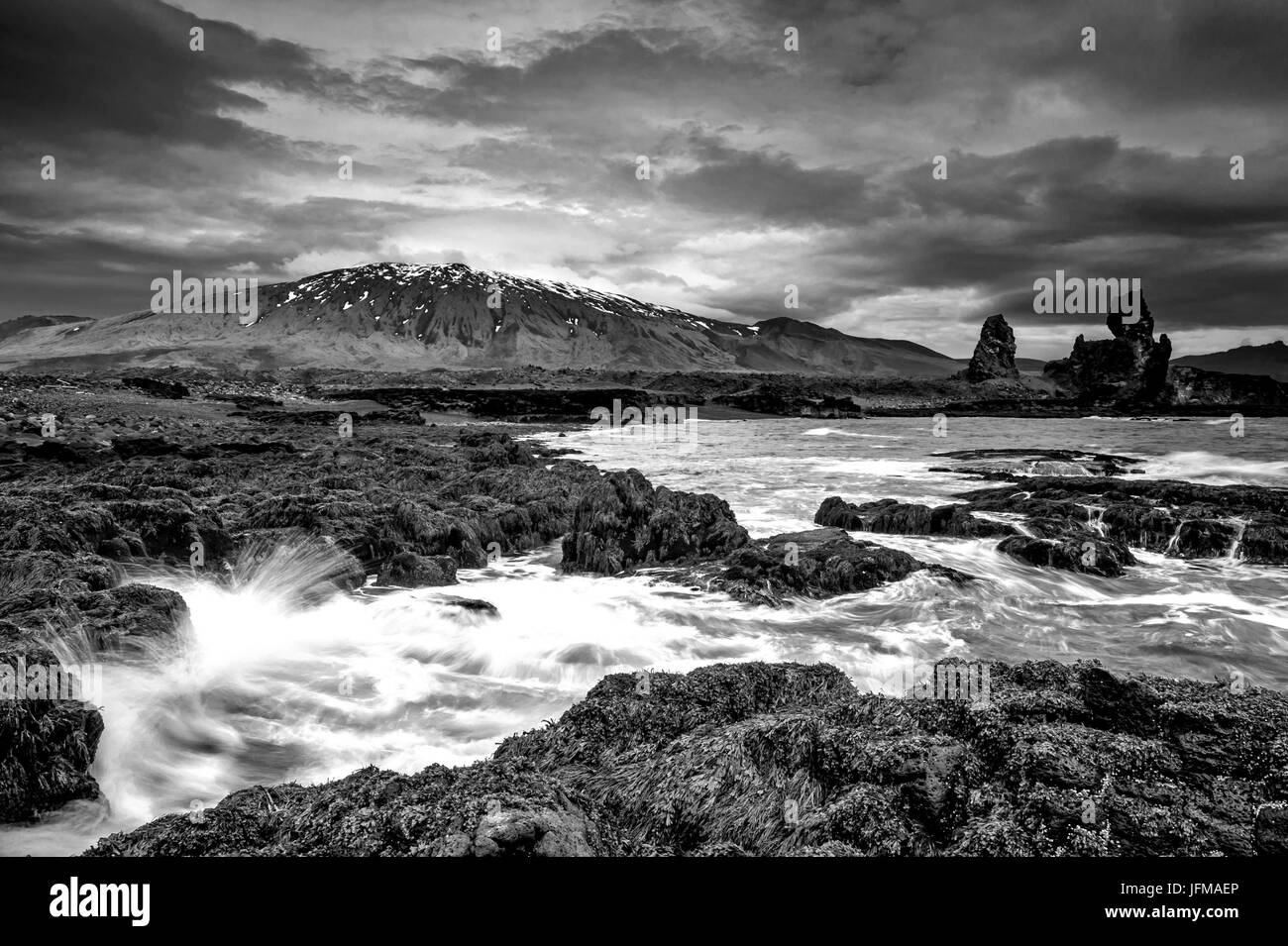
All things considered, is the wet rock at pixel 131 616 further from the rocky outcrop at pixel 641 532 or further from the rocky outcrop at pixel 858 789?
the rocky outcrop at pixel 641 532

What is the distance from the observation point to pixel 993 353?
456 feet

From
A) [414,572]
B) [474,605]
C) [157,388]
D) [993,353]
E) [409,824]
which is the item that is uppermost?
[993,353]

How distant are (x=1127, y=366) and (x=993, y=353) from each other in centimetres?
3146

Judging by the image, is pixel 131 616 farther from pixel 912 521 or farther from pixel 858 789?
pixel 912 521

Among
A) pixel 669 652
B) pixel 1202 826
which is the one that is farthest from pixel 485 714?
pixel 1202 826

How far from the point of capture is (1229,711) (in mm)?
4355

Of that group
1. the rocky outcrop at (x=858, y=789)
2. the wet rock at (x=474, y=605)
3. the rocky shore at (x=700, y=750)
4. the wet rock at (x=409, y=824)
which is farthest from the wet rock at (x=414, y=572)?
the wet rock at (x=409, y=824)

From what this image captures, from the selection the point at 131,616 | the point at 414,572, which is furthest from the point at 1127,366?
the point at 131,616

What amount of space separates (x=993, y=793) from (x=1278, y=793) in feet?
→ 5.28

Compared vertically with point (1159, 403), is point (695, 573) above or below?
below

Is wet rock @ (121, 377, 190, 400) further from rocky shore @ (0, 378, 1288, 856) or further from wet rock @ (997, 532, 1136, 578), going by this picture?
wet rock @ (997, 532, 1136, 578)

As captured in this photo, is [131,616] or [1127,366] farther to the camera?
[1127,366]

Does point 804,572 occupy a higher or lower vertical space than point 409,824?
lower
